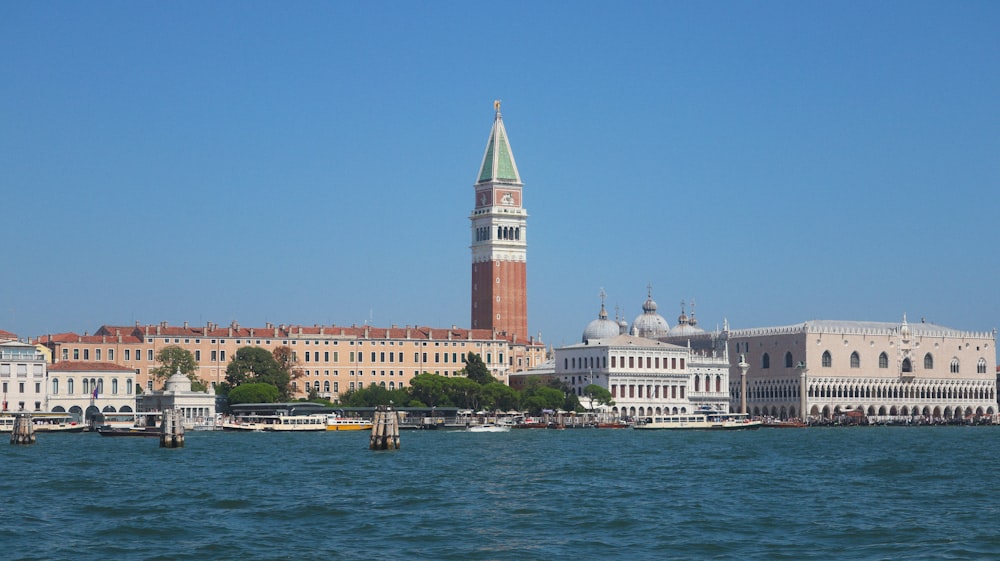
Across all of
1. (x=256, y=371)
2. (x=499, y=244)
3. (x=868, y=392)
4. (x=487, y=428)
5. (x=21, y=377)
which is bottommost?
(x=487, y=428)

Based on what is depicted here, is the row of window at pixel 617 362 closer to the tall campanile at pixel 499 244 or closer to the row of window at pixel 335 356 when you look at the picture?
the row of window at pixel 335 356

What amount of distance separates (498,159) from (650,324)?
58.8 feet

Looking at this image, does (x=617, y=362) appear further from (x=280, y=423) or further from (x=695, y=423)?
(x=280, y=423)

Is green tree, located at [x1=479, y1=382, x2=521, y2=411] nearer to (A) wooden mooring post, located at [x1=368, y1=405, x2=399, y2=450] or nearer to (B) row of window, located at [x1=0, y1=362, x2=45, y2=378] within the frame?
(B) row of window, located at [x1=0, y1=362, x2=45, y2=378]

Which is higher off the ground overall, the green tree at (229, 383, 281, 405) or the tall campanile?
the tall campanile

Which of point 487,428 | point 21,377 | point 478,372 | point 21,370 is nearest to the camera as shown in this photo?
point 487,428

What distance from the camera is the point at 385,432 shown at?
5947 centimetres

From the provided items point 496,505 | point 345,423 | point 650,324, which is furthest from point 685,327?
point 496,505

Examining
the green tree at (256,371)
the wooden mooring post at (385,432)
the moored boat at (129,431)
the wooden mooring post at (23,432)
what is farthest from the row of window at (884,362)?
the wooden mooring post at (23,432)

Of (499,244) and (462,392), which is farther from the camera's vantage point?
(499,244)

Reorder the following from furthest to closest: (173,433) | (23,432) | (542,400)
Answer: (542,400) < (23,432) < (173,433)

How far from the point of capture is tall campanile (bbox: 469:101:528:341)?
12062 cm

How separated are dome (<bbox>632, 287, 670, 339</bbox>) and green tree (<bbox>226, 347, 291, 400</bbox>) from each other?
35739mm

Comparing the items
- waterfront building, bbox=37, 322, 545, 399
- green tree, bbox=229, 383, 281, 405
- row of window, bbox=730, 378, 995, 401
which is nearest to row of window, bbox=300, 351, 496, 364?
waterfront building, bbox=37, 322, 545, 399
